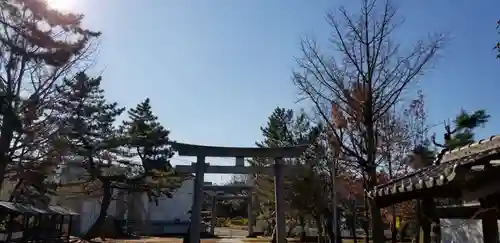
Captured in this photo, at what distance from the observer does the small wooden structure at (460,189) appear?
346cm

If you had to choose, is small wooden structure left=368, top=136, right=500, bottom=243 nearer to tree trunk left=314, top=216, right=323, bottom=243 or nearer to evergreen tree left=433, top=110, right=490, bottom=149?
evergreen tree left=433, top=110, right=490, bottom=149

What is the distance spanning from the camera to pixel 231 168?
1819cm

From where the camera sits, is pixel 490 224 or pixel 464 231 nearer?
pixel 490 224

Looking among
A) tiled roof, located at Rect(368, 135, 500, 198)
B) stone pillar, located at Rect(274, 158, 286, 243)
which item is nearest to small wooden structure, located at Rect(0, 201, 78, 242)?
stone pillar, located at Rect(274, 158, 286, 243)

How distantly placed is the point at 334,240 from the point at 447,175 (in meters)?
19.4

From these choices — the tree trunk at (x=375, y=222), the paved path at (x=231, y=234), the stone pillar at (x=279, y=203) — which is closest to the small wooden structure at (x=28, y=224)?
the stone pillar at (x=279, y=203)

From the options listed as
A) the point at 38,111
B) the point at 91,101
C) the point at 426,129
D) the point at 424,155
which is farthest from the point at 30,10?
the point at 426,129

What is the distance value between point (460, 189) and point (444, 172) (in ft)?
0.88

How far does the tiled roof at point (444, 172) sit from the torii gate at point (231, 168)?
36.9 feet

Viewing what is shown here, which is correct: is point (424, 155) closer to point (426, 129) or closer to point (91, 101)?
point (426, 129)

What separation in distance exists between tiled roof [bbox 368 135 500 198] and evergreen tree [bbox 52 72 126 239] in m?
13.1

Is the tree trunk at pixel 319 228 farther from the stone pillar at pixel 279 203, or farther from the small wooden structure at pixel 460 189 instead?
the small wooden structure at pixel 460 189

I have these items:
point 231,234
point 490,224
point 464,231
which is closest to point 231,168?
point 464,231

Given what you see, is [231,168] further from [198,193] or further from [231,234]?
[231,234]
